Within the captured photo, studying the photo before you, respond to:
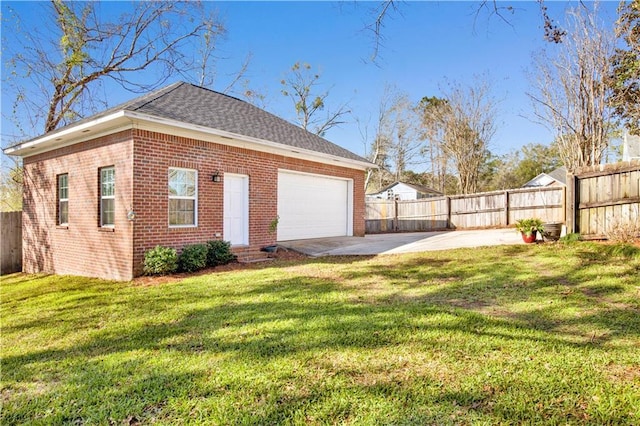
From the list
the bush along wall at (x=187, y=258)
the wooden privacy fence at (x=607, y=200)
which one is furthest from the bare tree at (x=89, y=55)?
the wooden privacy fence at (x=607, y=200)

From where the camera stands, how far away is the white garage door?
1173 centimetres

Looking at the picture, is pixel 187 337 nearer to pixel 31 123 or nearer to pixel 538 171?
pixel 31 123

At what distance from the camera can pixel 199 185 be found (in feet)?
29.6

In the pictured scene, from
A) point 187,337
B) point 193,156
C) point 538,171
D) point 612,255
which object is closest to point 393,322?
point 187,337

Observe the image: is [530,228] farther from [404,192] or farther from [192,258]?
[404,192]

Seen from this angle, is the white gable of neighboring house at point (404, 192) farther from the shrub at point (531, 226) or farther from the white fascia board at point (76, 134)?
the white fascia board at point (76, 134)

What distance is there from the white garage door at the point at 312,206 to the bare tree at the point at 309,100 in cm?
1658

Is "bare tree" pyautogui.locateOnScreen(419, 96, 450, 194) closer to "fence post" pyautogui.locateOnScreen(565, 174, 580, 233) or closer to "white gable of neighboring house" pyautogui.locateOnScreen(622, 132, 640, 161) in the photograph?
"white gable of neighboring house" pyautogui.locateOnScreen(622, 132, 640, 161)

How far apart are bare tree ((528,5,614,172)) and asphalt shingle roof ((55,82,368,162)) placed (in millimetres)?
7579

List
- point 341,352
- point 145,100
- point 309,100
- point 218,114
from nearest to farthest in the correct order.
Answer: point 341,352
point 145,100
point 218,114
point 309,100

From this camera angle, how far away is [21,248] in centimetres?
1208

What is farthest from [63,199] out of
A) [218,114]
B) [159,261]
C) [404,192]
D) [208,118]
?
[404,192]

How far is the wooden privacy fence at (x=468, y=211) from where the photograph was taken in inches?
590

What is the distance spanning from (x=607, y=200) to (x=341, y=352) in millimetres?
8480
